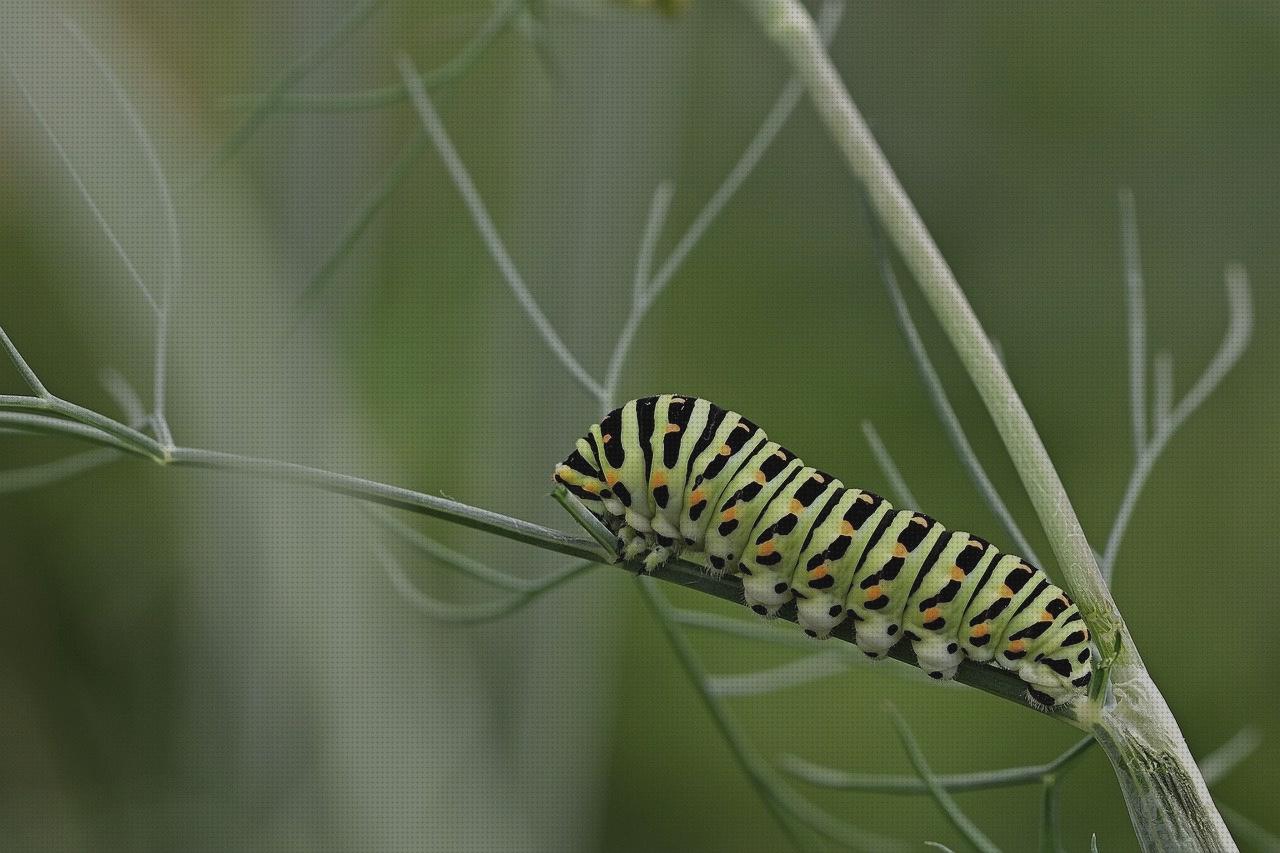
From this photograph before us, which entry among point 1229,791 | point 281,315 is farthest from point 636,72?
point 1229,791

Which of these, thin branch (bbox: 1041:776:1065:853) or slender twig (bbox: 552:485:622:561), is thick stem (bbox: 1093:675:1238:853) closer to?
thin branch (bbox: 1041:776:1065:853)

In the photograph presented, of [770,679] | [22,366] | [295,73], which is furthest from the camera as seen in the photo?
[770,679]

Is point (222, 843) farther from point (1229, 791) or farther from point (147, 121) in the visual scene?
point (1229, 791)

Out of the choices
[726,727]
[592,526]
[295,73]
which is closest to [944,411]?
[592,526]

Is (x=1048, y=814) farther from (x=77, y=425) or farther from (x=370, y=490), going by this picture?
(x=77, y=425)

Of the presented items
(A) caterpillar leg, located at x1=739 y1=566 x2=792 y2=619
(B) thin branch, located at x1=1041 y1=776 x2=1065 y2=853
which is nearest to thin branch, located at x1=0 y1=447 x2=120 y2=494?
(A) caterpillar leg, located at x1=739 y1=566 x2=792 y2=619
